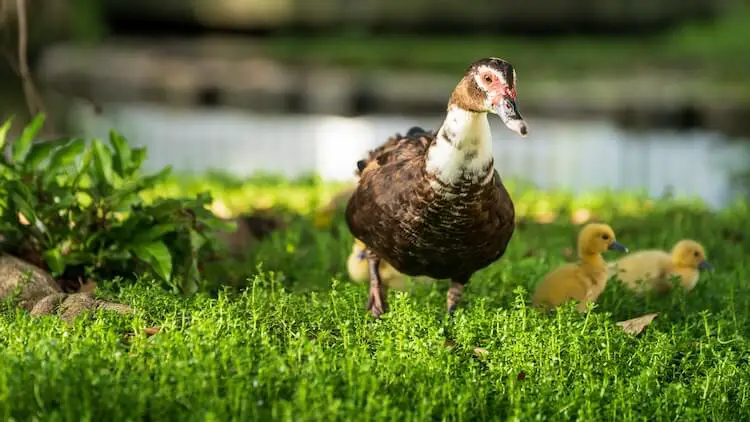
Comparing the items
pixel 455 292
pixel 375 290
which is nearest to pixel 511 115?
pixel 455 292

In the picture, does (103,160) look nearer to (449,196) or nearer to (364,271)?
(364,271)

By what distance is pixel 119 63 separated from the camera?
693 inches

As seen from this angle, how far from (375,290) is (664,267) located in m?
1.69

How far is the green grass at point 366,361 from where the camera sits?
13.7 ft

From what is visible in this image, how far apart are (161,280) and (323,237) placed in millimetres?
1708

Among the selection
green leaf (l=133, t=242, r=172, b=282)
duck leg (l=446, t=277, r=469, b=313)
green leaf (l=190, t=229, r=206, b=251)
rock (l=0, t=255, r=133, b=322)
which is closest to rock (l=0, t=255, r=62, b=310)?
rock (l=0, t=255, r=133, b=322)

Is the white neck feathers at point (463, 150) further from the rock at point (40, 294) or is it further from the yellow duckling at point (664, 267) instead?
the yellow duckling at point (664, 267)

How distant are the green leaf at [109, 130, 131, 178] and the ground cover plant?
1.90 feet

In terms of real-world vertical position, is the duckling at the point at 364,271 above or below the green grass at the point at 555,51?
below

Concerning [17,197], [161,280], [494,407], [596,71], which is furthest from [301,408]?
[596,71]

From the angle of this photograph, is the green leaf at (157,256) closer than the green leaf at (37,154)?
Yes

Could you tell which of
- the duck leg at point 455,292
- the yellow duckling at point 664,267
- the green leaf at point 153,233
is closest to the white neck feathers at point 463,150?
the duck leg at point 455,292

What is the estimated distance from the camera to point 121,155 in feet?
21.1

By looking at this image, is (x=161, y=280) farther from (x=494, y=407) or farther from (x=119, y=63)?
(x=119, y=63)
